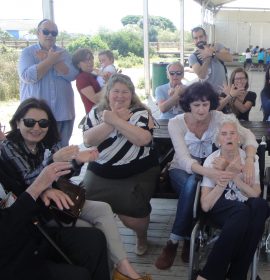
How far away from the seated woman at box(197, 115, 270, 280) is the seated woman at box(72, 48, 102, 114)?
1.69m

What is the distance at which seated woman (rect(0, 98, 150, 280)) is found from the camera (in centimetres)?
201

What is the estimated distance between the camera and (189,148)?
2738 mm

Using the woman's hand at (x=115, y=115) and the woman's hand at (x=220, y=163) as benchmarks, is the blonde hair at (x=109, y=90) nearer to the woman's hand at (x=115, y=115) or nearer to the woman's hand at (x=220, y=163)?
the woman's hand at (x=115, y=115)

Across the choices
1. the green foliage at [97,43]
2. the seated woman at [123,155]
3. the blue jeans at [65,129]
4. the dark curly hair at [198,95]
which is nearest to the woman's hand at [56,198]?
the seated woman at [123,155]

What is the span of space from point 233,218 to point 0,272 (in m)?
1.24

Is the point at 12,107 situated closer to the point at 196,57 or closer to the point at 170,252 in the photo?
the point at 196,57

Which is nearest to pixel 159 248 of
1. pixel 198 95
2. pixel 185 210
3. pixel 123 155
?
pixel 185 210

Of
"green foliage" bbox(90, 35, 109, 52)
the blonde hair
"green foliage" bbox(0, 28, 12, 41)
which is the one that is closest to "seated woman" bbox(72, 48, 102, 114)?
the blonde hair

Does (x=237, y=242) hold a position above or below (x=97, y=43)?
below

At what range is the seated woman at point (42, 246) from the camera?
1.58 m

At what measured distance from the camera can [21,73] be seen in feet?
10.8

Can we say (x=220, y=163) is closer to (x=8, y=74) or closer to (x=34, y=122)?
(x=34, y=122)

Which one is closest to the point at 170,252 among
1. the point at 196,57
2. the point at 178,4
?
the point at 196,57

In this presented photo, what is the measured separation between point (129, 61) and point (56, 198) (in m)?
14.6
